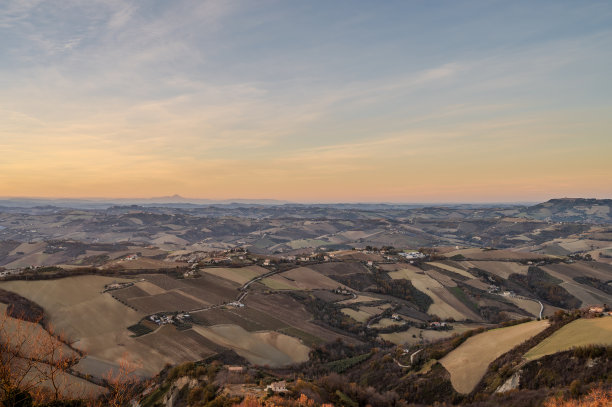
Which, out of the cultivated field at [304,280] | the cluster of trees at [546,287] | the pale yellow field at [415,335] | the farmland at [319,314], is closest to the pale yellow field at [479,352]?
the farmland at [319,314]

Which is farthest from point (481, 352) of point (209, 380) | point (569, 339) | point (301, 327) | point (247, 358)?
point (301, 327)

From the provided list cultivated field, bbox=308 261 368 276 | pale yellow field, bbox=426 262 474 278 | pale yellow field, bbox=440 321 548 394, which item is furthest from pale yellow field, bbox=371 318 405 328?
pale yellow field, bbox=426 262 474 278

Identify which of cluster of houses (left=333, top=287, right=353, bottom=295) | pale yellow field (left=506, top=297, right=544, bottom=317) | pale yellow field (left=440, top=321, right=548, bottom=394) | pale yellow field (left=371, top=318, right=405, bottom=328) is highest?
pale yellow field (left=440, top=321, right=548, bottom=394)

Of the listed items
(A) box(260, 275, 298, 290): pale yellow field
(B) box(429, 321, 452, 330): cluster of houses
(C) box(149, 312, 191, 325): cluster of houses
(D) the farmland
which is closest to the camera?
(D) the farmland

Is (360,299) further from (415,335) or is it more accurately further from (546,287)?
(546,287)

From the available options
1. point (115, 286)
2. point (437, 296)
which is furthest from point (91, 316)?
point (437, 296)

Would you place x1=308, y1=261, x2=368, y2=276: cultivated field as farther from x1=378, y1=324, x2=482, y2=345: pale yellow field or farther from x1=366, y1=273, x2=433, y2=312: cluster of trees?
x1=378, y1=324, x2=482, y2=345: pale yellow field

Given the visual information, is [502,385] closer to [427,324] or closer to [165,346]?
[165,346]

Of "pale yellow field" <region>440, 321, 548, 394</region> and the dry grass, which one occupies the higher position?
"pale yellow field" <region>440, 321, 548, 394</region>
